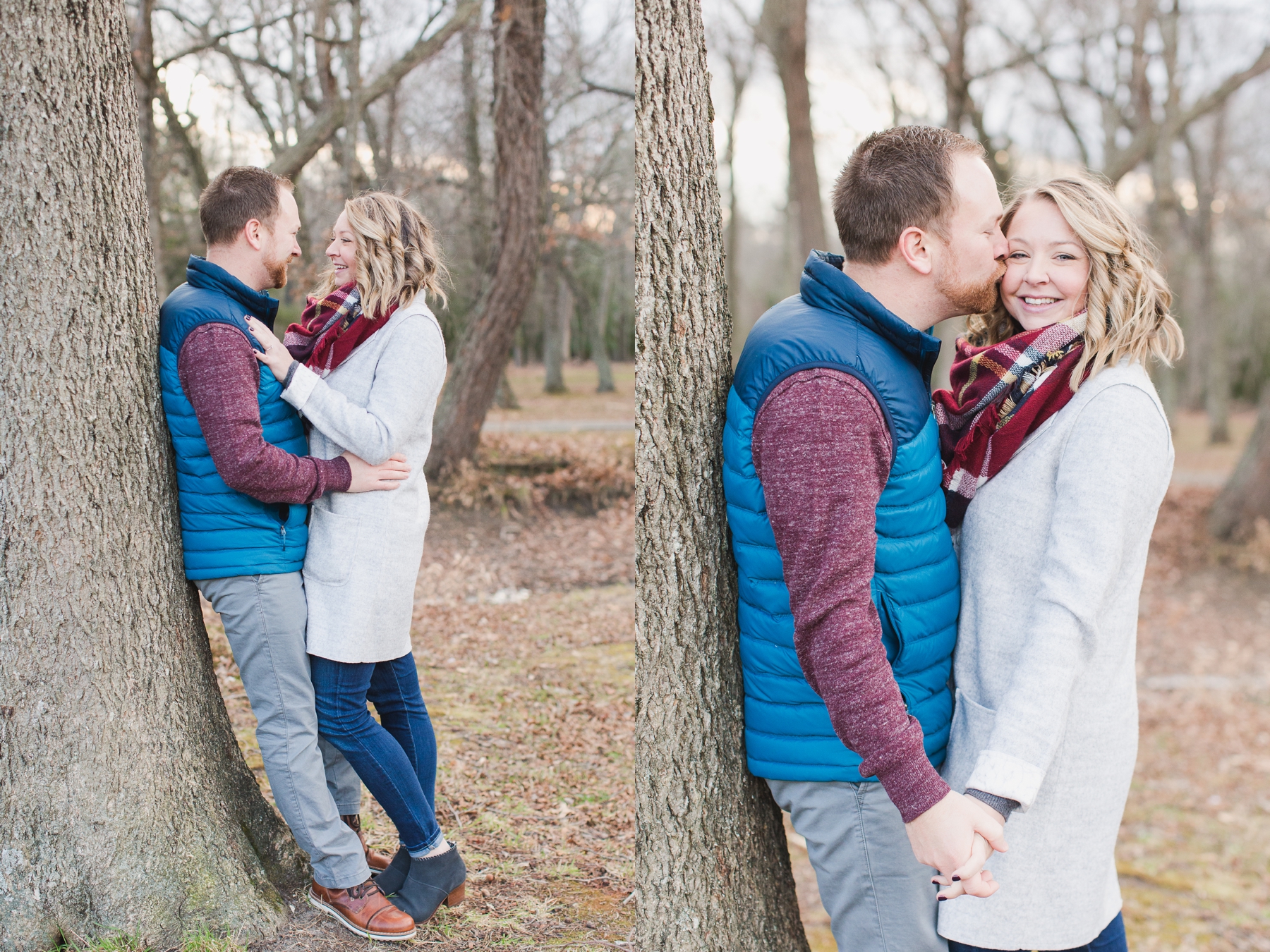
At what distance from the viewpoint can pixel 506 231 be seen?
343 inches

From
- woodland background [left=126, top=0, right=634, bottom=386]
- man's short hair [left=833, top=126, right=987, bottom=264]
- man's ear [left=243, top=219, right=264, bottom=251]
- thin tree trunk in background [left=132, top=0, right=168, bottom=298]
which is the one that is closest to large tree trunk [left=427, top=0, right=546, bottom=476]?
woodland background [left=126, top=0, right=634, bottom=386]

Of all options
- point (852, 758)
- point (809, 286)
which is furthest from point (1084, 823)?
point (809, 286)

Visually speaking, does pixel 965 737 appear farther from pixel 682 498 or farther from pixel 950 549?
pixel 682 498

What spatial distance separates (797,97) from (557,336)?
3.88 metres

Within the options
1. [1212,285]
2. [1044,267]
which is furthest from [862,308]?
[1212,285]

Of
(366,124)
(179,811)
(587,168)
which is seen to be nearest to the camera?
(179,811)

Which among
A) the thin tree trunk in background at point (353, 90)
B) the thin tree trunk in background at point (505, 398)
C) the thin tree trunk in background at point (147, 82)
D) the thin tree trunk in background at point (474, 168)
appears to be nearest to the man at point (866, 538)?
the thin tree trunk in background at point (353, 90)

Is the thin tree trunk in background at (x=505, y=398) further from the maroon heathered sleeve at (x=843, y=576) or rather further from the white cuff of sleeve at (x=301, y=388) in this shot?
the maroon heathered sleeve at (x=843, y=576)

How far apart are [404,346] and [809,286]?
1.22 metres

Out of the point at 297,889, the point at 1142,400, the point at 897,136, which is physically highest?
the point at 897,136

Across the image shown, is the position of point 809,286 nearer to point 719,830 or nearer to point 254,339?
point 719,830

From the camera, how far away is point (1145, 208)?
24875 millimetres

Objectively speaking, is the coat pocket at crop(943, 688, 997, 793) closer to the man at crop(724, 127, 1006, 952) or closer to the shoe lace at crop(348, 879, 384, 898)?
the man at crop(724, 127, 1006, 952)

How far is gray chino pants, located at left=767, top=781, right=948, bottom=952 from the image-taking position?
2.01m
